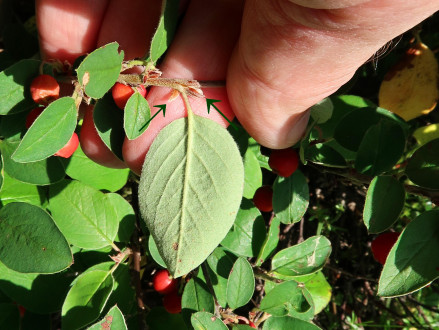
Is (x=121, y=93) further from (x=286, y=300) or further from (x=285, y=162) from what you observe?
(x=286, y=300)

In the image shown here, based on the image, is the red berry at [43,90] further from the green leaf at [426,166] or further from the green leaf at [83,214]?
the green leaf at [426,166]

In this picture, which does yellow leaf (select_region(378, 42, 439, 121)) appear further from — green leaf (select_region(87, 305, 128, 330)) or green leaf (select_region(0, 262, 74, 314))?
green leaf (select_region(0, 262, 74, 314))

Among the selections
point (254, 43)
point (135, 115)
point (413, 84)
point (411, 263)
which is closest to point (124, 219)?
point (135, 115)

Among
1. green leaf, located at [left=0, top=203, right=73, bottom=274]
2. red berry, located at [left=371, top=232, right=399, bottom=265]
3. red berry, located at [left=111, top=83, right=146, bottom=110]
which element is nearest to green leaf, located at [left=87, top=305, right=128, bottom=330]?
green leaf, located at [left=0, top=203, right=73, bottom=274]

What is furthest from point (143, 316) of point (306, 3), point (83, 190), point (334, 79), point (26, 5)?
point (26, 5)

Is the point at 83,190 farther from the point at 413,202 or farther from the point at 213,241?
the point at 413,202

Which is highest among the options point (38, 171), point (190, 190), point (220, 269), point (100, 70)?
point (100, 70)
